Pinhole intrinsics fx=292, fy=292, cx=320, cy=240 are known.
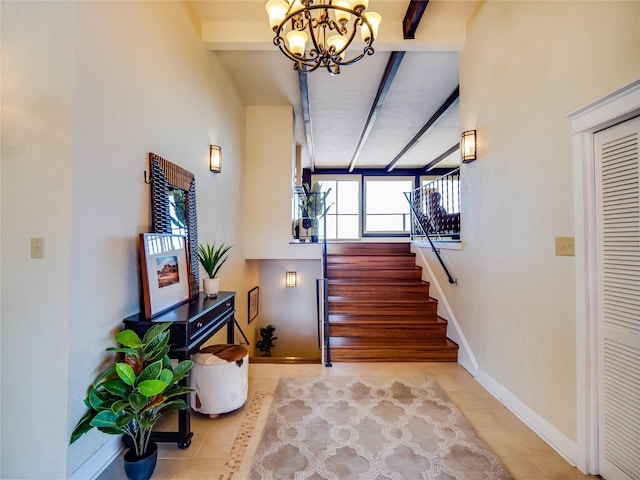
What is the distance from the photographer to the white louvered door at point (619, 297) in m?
1.51

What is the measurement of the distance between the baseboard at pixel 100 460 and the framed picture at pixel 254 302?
333 centimetres

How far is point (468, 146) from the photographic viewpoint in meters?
3.04

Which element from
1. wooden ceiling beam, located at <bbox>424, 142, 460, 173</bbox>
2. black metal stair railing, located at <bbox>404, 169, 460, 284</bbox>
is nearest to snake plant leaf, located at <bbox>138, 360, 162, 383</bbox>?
black metal stair railing, located at <bbox>404, 169, 460, 284</bbox>

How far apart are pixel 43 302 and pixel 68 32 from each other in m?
1.41

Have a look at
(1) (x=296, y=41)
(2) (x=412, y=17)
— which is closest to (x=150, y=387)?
(1) (x=296, y=41)

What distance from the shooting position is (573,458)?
1.79 metres

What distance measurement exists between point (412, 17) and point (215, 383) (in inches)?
147

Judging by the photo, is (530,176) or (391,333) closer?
(530,176)

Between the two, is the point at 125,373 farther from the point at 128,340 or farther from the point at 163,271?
the point at 163,271

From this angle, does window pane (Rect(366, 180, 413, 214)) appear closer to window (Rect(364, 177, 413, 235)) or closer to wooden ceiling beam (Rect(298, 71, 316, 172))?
window (Rect(364, 177, 413, 235))

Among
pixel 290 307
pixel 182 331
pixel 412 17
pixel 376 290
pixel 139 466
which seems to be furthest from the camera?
pixel 290 307

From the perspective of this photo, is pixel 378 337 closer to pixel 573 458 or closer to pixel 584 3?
pixel 573 458

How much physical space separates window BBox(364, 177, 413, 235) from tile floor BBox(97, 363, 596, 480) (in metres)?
6.88

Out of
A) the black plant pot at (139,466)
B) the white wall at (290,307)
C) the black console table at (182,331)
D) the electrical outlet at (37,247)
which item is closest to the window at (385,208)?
the white wall at (290,307)
